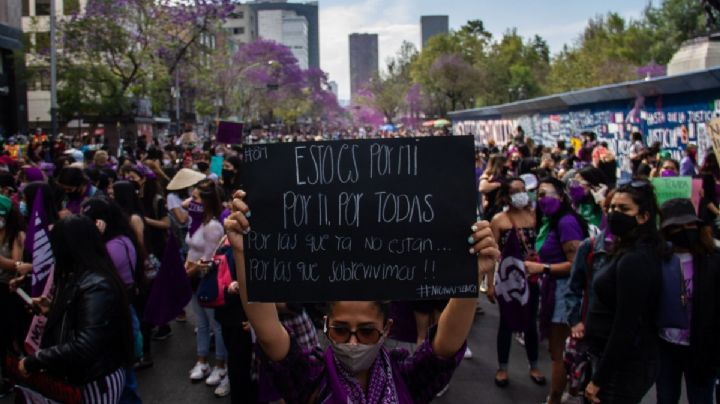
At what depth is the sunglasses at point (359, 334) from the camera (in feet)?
8.16

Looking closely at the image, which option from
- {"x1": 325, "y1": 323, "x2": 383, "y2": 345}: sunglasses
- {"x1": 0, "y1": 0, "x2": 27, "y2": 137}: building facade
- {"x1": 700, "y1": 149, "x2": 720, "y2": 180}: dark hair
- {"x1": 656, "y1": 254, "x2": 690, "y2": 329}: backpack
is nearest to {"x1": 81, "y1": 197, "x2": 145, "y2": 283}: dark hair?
{"x1": 325, "y1": 323, "x2": 383, "y2": 345}: sunglasses

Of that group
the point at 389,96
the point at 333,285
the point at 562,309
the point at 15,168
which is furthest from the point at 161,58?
the point at 389,96

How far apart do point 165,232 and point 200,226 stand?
1.74 metres

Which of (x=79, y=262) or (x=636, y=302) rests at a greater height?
(x=79, y=262)

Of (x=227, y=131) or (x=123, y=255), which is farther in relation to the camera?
(x=227, y=131)

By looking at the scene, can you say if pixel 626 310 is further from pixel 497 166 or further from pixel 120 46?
pixel 120 46

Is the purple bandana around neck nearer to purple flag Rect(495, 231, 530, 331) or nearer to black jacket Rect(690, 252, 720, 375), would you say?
black jacket Rect(690, 252, 720, 375)

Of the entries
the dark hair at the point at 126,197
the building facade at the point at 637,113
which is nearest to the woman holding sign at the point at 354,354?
the dark hair at the point at 126,197

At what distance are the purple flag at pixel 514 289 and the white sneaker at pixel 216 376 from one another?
8.69 feet

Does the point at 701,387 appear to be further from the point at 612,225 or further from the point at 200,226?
the point at 200,226

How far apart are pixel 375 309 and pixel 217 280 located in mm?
2943

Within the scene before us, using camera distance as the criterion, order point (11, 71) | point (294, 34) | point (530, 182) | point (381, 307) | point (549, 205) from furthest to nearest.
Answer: point (294, 34) < point (11, 71) < point (530, 182) < point (549, 205) < point (381, 307)

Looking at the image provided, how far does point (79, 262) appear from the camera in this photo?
3.47 metres

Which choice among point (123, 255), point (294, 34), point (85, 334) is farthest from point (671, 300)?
point (294, 34)
